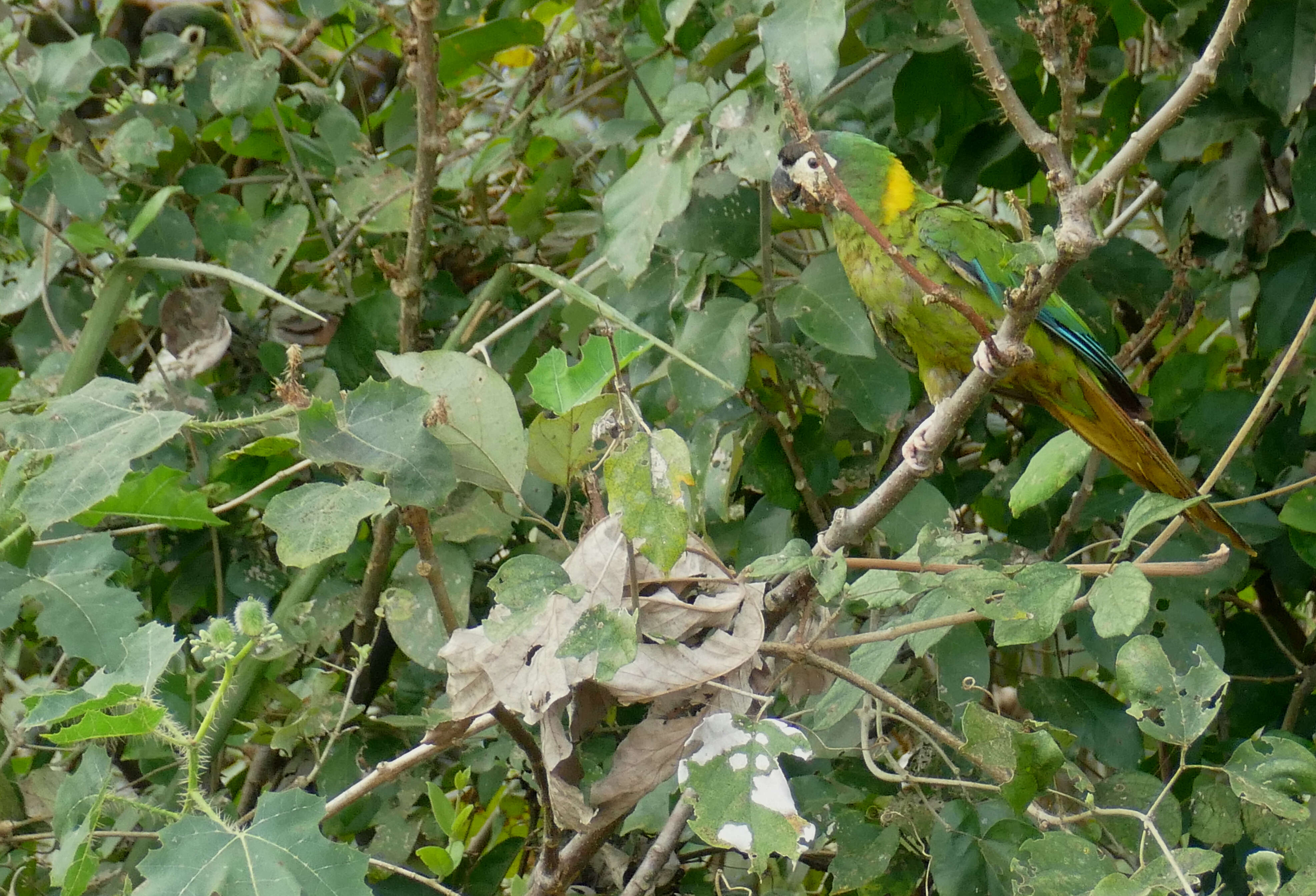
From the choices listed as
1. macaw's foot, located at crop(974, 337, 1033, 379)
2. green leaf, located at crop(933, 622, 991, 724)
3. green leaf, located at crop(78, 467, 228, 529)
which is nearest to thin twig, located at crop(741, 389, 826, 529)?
green leaf, located at crop(933, 622, 991, 724)

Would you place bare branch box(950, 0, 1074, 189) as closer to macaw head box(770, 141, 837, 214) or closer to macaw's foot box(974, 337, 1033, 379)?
macaw's foot box(974, 337, 1033, 379)

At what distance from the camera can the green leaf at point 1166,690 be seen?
3.21 ft

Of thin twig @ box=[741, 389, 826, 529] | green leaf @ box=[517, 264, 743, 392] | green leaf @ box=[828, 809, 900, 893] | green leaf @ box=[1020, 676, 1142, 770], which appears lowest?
green leaf @ box=[1020, 676, 1142, 770]

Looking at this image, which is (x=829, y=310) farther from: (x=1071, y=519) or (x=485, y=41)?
(x=485, y=41)

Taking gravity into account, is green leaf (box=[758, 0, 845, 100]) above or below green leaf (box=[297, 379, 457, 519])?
above

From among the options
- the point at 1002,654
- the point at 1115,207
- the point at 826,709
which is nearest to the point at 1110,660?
the point at 1002,654

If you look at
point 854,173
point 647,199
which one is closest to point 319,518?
point 647,199

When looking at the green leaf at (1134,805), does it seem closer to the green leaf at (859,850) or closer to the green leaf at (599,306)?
the green leaf at (859,850)

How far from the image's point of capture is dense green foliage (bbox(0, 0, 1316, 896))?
3.16ft

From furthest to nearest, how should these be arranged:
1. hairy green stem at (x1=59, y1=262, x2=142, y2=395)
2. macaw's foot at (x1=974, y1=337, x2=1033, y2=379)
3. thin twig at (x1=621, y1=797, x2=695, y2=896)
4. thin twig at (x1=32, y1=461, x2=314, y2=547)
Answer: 1. hairy green stem at (x1=59, y1=262, x2=142, y2=395)
2. thin twig at (x1=32, y1=461, x2=314, y2=547)
3. thin twig at (x1=621, y1=797, x2=695, y2=896)
4. macaw's foot at (x1=974, y1=337, x2=1033, y2=379)

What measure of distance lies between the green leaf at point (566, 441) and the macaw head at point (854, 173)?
967 mm

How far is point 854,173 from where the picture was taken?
6.66 feet

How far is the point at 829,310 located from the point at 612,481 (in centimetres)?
65

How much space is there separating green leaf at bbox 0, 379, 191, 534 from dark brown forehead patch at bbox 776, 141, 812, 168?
4.36ft
